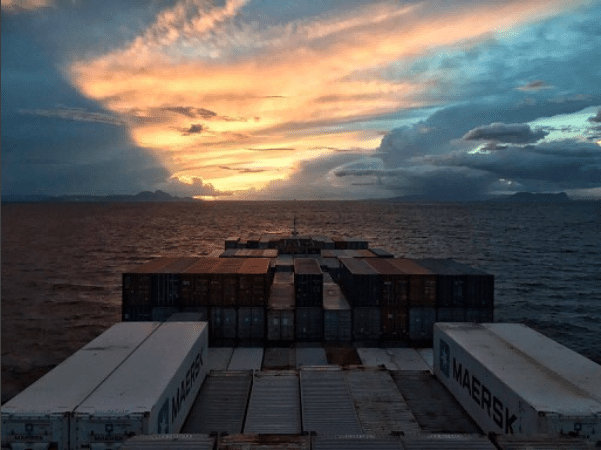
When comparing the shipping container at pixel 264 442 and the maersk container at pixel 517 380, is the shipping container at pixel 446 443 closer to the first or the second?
the shipping container at pixel 264 442

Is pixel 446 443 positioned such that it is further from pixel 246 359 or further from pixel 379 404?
pixel 246 359

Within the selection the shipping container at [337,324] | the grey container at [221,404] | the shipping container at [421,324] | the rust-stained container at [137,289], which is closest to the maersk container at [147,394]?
the grey container at [221,404]

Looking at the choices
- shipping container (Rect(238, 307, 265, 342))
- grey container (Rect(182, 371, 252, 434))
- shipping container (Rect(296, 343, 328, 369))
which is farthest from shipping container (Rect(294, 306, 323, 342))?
grey container (Rect(182, 371, 252, 434))

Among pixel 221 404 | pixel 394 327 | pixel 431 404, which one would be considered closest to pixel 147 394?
pixel 221 404

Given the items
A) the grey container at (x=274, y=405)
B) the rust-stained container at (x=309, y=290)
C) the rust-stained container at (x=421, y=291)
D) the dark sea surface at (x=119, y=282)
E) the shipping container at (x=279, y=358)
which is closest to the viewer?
the grey container at (x=274, y=405)

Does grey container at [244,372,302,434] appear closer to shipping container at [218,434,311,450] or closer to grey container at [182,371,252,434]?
grey container at [182,371,252,434]

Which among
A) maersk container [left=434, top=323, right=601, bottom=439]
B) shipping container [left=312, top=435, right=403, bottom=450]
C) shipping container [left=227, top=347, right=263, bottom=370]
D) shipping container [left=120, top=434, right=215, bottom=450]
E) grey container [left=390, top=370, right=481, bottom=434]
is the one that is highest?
shipping container [left=312, top=435, right=403, bottom=450]
